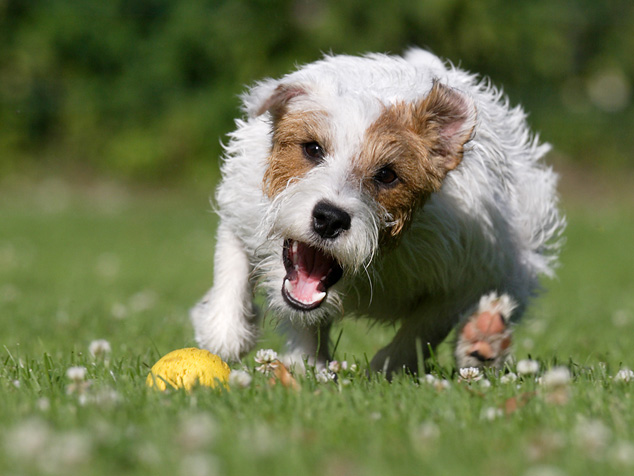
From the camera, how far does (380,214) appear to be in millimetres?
3723

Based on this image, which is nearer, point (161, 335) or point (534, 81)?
point (161, 335)

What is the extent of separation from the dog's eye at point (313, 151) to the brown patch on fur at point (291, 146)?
0.05 ft

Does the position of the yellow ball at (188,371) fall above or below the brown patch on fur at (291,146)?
below

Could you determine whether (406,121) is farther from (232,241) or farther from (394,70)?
(232,241)

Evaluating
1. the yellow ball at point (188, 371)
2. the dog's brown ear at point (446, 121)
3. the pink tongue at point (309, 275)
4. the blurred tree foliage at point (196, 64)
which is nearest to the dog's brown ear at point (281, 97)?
the dog's brown ear at point (446, 121)

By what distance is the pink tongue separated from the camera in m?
3.78

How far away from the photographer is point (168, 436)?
241 cm

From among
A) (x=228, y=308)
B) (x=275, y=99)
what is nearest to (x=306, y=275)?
(x=228, y=308)

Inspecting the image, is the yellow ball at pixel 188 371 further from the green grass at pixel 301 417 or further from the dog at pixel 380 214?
the dog at pixel 380 214

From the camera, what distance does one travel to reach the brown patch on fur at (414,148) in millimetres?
3701

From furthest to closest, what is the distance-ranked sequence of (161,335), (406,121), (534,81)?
(534,81) < (161,335) < (406,121)

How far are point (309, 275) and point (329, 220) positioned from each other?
0.44 metres

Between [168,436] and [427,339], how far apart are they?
2200 mm

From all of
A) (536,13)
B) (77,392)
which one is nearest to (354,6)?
(536,13)
